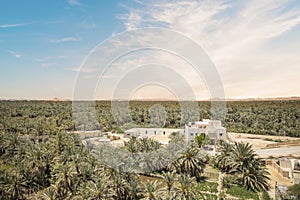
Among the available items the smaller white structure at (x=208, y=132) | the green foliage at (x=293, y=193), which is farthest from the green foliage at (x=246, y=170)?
the smaller white structure at (x=208, y=132)

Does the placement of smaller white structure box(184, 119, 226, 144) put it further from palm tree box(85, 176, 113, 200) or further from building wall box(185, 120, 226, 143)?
palm tree box(85, 176, 113, 200)

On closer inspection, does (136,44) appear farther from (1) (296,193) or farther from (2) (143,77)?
(1) (296,193)

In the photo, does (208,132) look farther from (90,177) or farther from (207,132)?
(90,177)

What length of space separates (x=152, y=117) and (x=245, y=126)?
63.9ft

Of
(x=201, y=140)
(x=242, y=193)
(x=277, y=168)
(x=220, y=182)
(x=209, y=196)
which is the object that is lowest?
(x=209, y=196)

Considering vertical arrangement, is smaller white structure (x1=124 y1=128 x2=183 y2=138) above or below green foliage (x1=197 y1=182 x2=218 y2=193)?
above

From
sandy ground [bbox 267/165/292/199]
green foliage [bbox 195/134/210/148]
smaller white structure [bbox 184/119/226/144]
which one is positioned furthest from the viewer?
smaller white structure [bbox 184/119/226/144]

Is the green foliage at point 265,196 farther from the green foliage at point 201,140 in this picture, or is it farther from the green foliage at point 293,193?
the green foliage at point 201,140

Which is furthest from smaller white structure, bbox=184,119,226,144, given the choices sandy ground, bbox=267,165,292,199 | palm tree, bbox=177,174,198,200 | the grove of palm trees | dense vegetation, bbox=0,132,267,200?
palm tree, bbox=177,174,198,200

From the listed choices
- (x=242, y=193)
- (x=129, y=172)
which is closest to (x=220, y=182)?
(x=242, y=193)

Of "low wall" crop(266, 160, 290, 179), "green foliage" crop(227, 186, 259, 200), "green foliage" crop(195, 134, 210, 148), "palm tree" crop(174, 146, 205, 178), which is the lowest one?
"green foliage" crop(227, 186, 259, 200)

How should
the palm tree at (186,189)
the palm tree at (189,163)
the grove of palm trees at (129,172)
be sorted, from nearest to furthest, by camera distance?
1. the palm tree at (186,189)
2. the grove of palm trees at (129,172)
3. the palm tree at (189,163)

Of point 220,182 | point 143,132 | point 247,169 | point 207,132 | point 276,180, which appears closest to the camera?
point 247,169

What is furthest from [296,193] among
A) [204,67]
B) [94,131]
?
[94,131]
